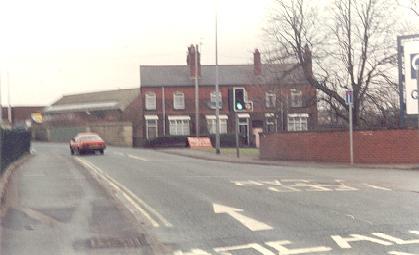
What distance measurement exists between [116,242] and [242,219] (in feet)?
8.17

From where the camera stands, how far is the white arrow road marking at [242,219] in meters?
9.43

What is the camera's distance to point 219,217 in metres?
10.5

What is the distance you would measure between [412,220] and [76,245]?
533 centimetres

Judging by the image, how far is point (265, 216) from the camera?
34.6 feet

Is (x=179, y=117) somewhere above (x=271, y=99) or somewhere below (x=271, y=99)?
below

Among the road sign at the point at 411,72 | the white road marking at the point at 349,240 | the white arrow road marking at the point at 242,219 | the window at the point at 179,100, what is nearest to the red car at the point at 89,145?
the road sign at the point at 411,72

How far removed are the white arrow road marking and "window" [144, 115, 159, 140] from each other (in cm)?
5401

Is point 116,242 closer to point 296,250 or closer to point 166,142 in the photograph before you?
point 296,250

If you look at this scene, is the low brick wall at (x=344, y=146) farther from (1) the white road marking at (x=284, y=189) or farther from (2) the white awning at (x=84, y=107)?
(2) the white awning at (x=84, y=107)

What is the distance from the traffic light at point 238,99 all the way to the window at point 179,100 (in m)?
36.5

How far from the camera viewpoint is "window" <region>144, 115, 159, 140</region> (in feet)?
216

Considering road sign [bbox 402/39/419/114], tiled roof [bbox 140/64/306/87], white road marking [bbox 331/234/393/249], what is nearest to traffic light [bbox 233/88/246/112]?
road sign [bbox 402/39/419/114]

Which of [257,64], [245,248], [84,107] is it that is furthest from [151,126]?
[245,248]

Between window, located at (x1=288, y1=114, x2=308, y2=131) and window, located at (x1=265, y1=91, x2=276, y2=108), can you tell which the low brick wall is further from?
window, located at (x1=288, y1=114, x2=308, y2=131)
